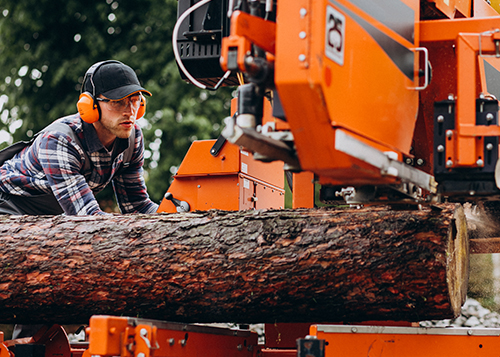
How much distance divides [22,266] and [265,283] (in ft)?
4.37

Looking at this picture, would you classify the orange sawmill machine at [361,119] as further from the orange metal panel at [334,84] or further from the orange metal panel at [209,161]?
the orange metal panel at [209,161]

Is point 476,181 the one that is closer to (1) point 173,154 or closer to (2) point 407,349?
(2) point 407,349

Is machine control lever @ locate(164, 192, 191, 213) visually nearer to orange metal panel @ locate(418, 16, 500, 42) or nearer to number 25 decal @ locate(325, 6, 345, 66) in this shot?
orange metal panel @ locate(418, 16, 500, 42)

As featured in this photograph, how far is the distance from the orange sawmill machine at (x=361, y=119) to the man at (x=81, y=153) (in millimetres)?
880

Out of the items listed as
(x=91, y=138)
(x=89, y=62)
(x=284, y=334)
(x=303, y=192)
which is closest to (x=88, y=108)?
(x=91, y=138)

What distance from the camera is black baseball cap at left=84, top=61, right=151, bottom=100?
398cm

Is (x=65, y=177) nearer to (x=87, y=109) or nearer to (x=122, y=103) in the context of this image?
(x=87, y=109)

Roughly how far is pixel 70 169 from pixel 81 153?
0.19 metres

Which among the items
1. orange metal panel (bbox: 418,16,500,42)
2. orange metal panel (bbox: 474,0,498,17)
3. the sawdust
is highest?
orange metal panel (bbox: 474,0,498,17)

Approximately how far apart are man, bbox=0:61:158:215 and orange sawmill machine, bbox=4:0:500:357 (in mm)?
A: 880

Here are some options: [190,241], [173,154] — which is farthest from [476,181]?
[173,154]

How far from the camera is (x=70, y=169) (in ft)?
12.5

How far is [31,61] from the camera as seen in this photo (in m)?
11.3

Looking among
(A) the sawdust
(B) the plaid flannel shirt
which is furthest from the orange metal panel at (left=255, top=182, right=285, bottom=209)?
(A) the sawdust
